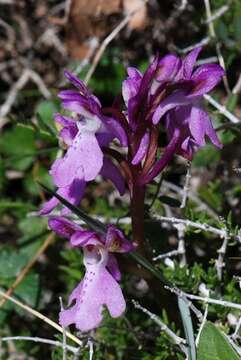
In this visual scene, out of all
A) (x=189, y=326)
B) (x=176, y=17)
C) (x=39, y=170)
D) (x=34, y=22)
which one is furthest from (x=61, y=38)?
(x=189, y=326)

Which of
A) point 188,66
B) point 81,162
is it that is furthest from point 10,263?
point 188,66

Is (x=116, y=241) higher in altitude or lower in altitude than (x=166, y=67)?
lower

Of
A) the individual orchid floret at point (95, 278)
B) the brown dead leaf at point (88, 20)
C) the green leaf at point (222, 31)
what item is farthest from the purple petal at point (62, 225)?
the brown dead leaf at point (88, 20)

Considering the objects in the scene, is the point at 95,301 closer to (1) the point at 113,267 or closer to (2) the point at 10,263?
(1) the point at 113,267

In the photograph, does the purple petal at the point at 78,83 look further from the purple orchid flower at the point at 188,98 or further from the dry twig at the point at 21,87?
the dry twig at the point at 21,87

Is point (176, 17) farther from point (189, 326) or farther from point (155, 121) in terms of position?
point (189, 326)

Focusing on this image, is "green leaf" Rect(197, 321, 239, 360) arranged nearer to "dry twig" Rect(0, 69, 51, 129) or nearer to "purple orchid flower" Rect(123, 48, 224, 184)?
"purple orchid flower" Rect(123, 48, 224, 184)
